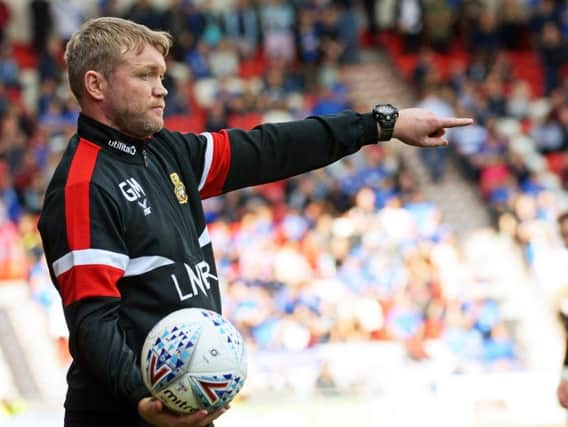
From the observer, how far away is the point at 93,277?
3793 mm

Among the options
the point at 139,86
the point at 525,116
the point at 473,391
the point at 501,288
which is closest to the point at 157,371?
the point at 139,86

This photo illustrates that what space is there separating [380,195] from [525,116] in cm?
437

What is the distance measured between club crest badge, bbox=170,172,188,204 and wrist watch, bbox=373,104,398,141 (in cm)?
80

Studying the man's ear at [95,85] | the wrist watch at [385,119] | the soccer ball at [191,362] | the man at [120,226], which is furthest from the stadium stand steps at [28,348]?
the soccer ball at [191,362]

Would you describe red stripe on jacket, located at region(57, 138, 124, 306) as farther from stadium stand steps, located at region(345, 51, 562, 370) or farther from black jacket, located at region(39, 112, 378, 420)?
stadium stand steps, located at region(345, 51, 562, 370)

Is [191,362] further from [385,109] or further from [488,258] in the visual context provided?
[488,258]

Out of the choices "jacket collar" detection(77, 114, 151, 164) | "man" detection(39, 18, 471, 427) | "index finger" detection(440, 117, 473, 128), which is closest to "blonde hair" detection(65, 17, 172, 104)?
"man" detection(39, 18, 471, 427)

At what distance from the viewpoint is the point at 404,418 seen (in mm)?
11484

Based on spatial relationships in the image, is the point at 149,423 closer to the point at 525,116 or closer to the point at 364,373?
the point at 364,373

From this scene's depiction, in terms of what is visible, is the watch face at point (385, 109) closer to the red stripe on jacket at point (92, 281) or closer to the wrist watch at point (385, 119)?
the wrist watch at point (385, 119)

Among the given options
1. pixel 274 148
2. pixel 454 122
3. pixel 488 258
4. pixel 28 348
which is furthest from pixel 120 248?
pixel 488 258

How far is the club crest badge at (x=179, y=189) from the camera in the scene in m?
4.15

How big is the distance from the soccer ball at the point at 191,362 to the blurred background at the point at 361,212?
220 inches

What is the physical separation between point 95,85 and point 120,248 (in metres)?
0.57
